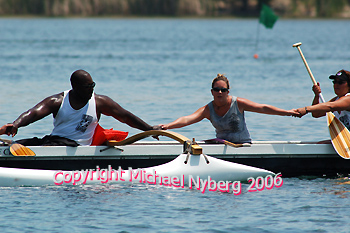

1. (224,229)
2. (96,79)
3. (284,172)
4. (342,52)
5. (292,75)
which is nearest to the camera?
(224,229)

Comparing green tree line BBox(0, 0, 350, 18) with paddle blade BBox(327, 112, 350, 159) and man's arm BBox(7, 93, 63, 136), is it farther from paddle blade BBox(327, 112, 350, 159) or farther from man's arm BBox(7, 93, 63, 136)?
man's arm BBox(7, 93, 63, 136)

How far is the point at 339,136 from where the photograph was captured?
9844mm

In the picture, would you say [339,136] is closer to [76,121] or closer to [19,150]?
[76,121]

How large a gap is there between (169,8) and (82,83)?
84.2m

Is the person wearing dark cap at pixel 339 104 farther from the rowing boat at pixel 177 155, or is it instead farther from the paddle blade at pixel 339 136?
the rowing boat at pixel 177 155

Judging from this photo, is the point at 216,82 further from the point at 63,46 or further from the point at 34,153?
the point at 63,46

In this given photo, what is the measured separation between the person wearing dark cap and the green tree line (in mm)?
73681

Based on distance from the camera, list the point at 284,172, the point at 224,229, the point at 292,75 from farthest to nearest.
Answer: the point at 292,75, the point at 284,172, the point at 224,229

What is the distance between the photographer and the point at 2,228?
25.6ft

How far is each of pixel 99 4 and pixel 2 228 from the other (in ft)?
260

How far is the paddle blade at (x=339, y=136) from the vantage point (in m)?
9.70

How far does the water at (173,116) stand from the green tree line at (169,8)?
37.2 metres

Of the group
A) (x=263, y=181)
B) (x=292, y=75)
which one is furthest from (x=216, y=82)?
(x=292, y=75)

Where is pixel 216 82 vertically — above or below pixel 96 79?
above
